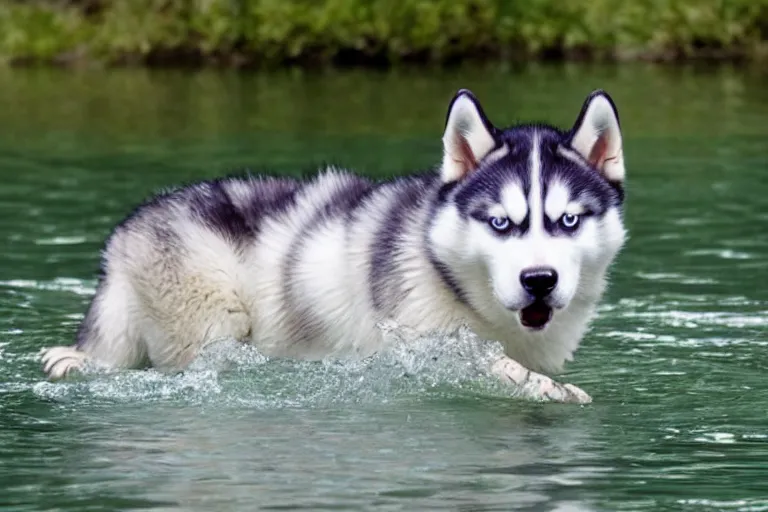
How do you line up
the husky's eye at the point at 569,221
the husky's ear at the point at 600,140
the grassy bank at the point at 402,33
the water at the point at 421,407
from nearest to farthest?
the water at the point at 421,407 → the husky's eye at the point at 569,221 → the husky's ear at the point at 600,140 → the grassy bank at the point at 402,33

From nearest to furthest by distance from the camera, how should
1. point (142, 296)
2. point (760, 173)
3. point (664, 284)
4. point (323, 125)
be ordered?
point (142, 296) → point (664, 284) → point (760, 173) → point (323, 125)

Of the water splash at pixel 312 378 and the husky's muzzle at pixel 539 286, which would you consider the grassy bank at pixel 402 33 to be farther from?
the husky's muzzle at pixel 539 286

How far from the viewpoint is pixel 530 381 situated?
8188mm

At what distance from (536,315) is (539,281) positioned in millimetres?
342

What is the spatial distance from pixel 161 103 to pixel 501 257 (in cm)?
1817

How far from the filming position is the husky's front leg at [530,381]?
8.17 meters

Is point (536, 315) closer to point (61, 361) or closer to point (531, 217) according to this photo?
point (531, 217)

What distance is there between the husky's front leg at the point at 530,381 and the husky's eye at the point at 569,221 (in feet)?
2.30

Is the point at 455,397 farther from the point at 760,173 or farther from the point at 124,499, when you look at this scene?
the point at 760,173

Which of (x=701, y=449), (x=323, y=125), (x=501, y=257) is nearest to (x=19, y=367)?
(x=501, y=257)

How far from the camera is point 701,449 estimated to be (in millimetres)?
7750

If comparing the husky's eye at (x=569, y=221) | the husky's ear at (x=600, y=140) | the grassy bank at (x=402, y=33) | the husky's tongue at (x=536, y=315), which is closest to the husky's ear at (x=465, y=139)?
the husky's ear at (x=600, y=140)

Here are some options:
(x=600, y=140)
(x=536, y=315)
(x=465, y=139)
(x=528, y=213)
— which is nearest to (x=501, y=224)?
(x=528, y=213)

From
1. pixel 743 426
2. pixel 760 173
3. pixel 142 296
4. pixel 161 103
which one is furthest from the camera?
pixel 161 103
